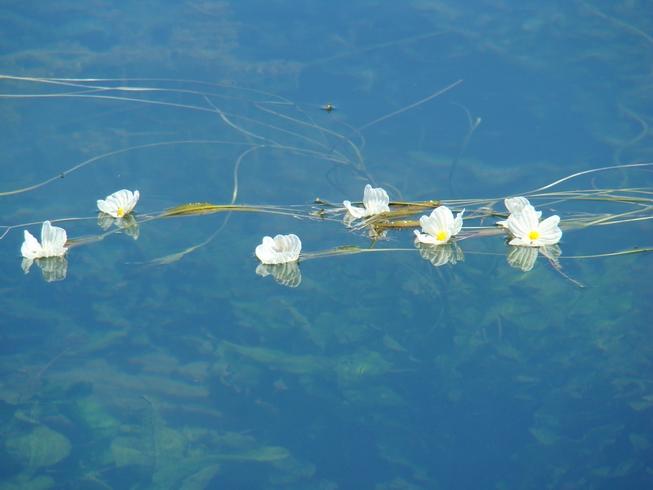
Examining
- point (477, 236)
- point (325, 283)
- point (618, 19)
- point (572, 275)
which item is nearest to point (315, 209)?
point (325, 283)

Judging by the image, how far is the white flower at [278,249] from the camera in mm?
3037

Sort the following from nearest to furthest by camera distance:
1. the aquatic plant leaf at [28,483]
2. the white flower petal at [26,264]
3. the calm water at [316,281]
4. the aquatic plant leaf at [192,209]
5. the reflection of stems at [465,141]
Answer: the aquatic plant leaf at [28,483], the calm water at [316,281], the white flower petal at [26,264], the aquatic plant leaf at [192,209], the reflection of stems at [465,141]

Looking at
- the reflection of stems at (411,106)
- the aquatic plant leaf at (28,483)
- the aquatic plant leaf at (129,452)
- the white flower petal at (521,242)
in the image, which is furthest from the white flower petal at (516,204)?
the aquatic plant leaf at (28,483)

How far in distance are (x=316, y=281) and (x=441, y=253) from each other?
1.51 ft

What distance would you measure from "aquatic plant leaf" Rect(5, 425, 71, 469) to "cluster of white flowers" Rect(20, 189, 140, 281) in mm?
697

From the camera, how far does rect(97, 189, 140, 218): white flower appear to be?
329 centimetres

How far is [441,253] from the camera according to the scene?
3170 mm

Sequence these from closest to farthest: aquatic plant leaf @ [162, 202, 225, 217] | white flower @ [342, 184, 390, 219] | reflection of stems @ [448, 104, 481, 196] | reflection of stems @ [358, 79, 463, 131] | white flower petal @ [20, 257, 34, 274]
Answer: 1. white flower petal @ [20, 257, 34, 274]
2. white flower @ [342, 184, 390, 219]
3. aquatic plant leaf @ [162, 202, 225, 217]
4. reflection of stems @ [448, 104, 481, 196]
5. reflection of stems @ [358, 79, 463, 131]

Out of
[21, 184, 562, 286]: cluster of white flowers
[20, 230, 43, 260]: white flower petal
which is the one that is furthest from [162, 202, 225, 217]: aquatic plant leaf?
[20, 230, 43, 260]: white flower petal

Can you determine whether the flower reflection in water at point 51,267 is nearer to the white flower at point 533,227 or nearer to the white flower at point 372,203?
the white flower at point 372,203

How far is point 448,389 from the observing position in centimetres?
271

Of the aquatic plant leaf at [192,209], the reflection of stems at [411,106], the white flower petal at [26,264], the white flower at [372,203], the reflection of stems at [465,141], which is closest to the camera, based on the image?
the white flower petal at [26,264]

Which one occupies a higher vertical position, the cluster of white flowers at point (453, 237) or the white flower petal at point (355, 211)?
the white flower petal at point (355, 211)

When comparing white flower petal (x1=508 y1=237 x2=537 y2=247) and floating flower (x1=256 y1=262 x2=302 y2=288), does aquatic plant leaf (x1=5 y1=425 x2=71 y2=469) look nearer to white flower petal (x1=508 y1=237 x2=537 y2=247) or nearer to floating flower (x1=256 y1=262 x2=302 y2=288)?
floating flower (x1=256 y1=262 x2=302 y2=288)
